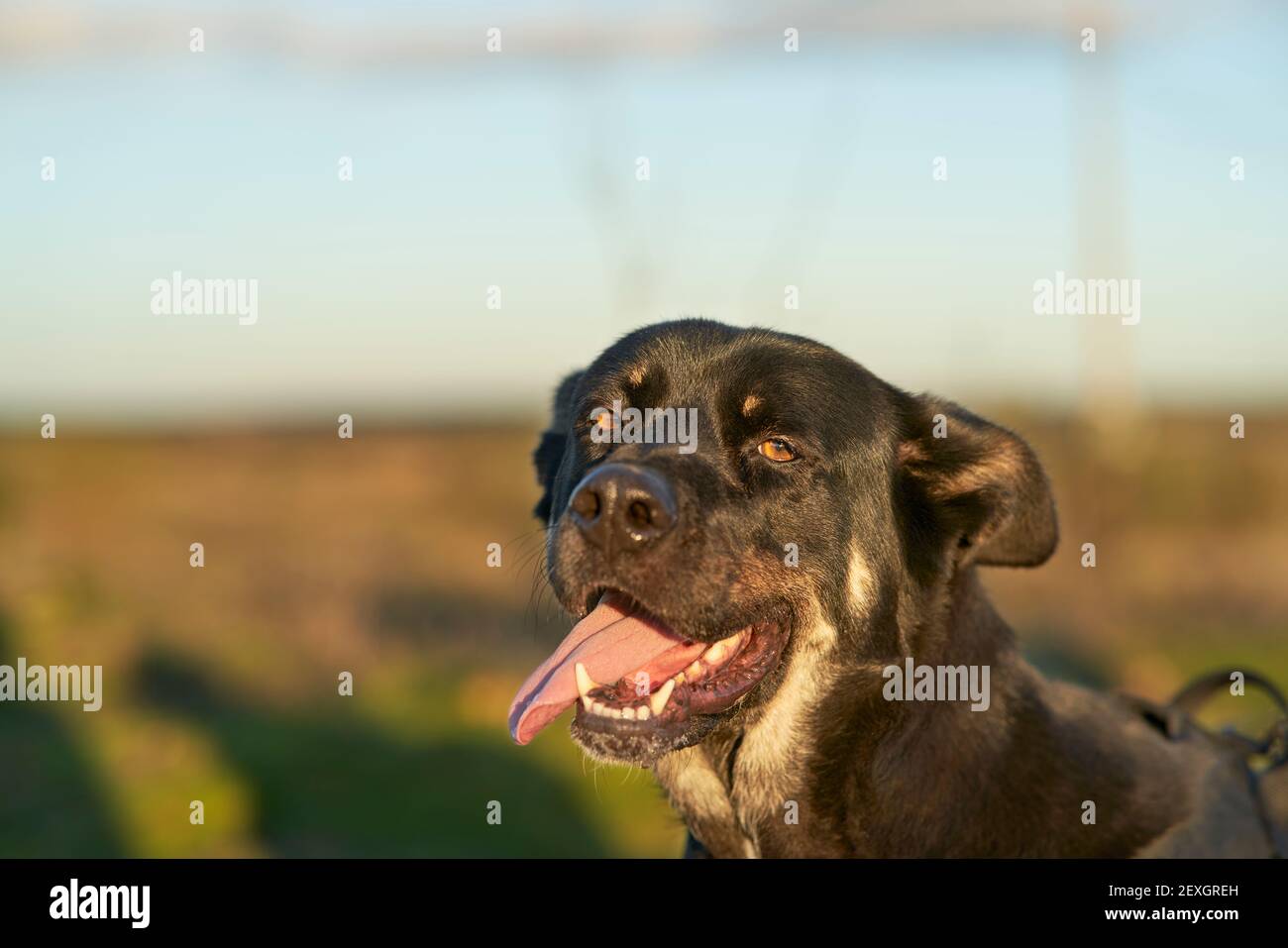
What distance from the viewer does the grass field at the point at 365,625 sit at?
7645mm

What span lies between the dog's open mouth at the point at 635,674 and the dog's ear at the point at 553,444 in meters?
0.99

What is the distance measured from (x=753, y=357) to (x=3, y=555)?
617 inches

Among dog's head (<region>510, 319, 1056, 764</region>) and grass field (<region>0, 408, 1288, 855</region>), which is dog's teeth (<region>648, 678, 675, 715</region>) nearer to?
dog's head (<region>510, 319, 1056, 764</region>)

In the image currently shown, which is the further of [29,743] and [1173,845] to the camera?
[29,743]

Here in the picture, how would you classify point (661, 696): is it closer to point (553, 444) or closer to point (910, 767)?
point (910, 767)

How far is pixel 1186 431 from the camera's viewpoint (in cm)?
3541

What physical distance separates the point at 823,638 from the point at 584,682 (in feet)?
2.70

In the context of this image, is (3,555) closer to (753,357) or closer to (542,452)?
(542,452)

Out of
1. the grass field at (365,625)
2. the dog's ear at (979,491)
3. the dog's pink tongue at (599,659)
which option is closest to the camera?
the dog's pink tongue at (599,659)

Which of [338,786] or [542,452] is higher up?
[542,452]

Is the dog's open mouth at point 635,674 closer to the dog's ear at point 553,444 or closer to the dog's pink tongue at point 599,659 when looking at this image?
the dog's pink tongue at point 599,659

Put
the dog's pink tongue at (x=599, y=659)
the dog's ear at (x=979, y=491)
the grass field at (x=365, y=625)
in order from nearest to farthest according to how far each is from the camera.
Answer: the dog's pink tongue at (x=599, y=659) < the dog's ear at (x=979, y=491) < the grass field at (x=365, y=625)

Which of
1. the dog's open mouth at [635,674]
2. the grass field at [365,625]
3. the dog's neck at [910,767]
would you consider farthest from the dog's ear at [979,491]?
the grass field at [365,625]

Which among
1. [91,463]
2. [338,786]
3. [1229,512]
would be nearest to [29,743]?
[338,786]
